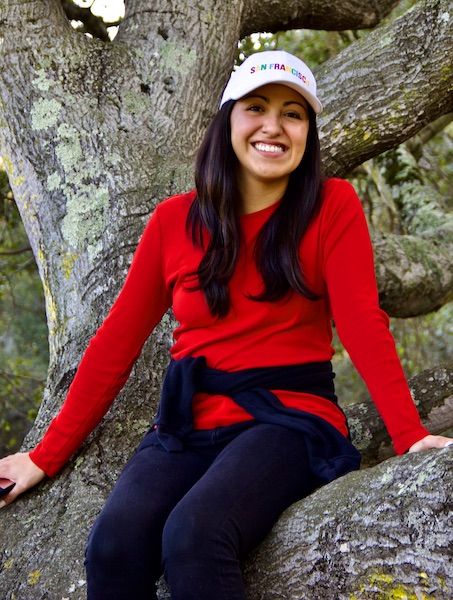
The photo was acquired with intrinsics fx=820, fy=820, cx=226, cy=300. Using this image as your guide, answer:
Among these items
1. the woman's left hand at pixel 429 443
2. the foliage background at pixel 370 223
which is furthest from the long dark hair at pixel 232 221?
the foliage background at pixel 370 223

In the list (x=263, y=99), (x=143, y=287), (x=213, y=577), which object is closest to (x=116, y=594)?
(x=213, y=577)

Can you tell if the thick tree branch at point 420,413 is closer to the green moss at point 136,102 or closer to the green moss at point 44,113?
the green moss at point 136,102

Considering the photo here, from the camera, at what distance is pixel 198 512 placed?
192 centimetres

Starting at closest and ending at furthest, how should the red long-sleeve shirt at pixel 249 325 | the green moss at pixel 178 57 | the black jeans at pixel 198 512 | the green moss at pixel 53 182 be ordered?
1. the black jeans at pixel 198 512
2. the red long-sleeve shirt at pixel 249 325
3. the green moss at pixel 53 182
4. the green moss at pixel 178 57

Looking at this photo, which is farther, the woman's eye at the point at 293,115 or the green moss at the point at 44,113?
the green moss at the point at 44,113

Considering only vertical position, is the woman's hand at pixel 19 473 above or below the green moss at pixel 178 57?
below

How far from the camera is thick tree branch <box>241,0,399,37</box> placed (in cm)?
427

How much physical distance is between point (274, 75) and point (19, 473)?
1459mm

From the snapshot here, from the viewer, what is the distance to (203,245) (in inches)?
98.2

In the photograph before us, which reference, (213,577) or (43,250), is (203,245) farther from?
(43,250)

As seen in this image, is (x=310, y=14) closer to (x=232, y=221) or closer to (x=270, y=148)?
(x=270, y=148)

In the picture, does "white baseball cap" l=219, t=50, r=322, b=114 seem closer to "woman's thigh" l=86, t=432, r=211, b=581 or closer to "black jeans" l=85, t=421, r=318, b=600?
"black jeans" l=85, t=421, r=318, b=600

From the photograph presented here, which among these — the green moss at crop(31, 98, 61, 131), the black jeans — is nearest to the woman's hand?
the black jeans

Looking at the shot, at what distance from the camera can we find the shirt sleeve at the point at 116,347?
2574 millimetres
